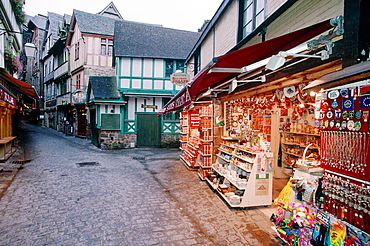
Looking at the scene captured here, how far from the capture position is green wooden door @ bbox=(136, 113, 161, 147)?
52.4 feet

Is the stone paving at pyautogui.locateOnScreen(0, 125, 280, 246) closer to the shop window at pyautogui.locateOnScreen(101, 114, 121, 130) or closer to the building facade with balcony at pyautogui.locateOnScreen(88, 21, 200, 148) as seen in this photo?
the shop window at pyautogui.locateOnScreen(101, 114, 121, 130)

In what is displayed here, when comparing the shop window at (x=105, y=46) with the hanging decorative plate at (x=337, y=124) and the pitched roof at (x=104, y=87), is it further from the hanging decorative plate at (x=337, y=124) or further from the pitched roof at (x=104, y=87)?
the hanging decorative plate at (x=337, y=124)

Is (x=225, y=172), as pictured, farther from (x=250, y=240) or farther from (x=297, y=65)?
(x=297, y=65)

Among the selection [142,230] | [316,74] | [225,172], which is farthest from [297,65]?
[142,230]

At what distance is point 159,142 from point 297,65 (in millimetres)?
13301

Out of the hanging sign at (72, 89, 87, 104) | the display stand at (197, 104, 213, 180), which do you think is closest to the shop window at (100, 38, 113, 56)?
the hanging sign at (72, 89, 87, 104)

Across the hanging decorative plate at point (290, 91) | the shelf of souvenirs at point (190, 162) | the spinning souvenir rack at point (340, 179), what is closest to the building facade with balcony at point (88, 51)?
the shelf of souvenirs at point (190, 162)

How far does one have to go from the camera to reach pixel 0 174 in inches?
300

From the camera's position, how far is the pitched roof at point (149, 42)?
1558 centimetres

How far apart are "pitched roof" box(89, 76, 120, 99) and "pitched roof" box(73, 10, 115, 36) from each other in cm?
459

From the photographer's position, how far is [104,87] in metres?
15.7

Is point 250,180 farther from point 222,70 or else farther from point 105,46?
point 105,46

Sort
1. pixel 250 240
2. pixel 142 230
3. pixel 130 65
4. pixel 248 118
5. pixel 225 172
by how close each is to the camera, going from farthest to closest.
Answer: pixel 130 65, pixel 248 118, pixel 225 172, pixel 142 230, pixel 250 240

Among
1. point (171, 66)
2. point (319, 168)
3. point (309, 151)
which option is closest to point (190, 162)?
point (309, 151)
